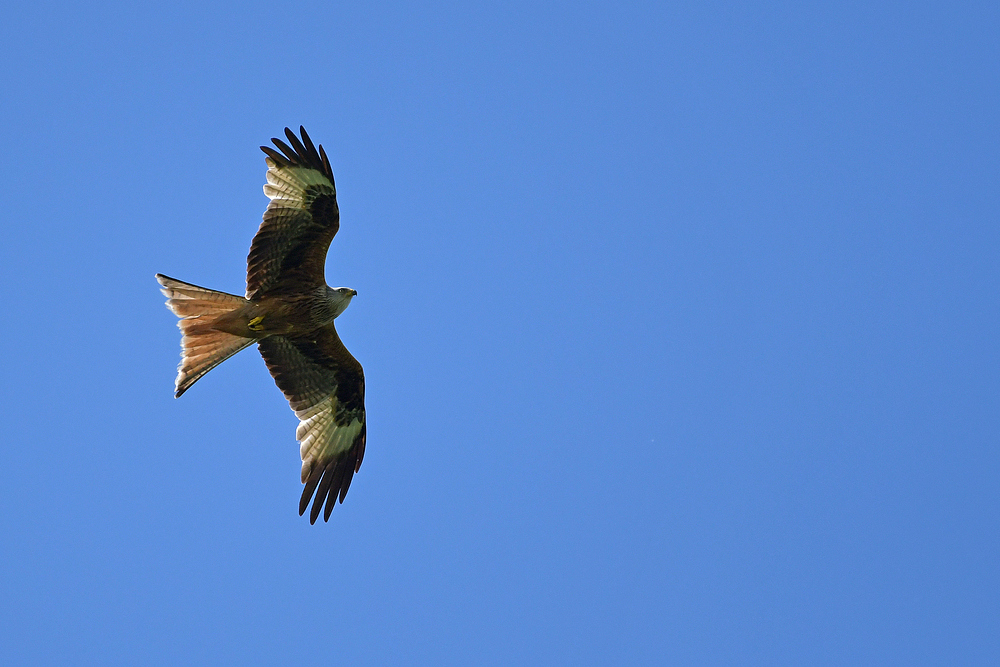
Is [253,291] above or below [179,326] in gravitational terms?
above

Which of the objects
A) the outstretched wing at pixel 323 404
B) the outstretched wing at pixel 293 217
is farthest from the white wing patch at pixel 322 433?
the outstretched wing at pixel 293 217

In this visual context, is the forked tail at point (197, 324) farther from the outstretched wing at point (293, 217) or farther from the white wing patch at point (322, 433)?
the white wing patch at point (322, 433)

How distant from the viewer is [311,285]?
8.66 meters

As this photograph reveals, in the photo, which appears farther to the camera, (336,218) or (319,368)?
(319,368)

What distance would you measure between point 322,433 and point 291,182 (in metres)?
2.65

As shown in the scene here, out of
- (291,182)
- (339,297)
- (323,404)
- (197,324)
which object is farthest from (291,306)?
(323,404)

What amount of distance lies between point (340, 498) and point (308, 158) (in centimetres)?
333

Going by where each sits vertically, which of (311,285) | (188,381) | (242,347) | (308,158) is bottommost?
(188,381)

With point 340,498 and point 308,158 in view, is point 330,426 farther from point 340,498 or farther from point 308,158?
point 308,158

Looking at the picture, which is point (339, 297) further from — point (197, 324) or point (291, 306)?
point (197, 324)

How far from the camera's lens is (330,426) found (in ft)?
31.6

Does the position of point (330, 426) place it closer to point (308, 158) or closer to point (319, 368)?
point (319, 368)

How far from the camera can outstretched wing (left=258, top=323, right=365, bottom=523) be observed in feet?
30.3

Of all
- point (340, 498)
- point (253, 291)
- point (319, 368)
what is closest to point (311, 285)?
point (253, 291)
